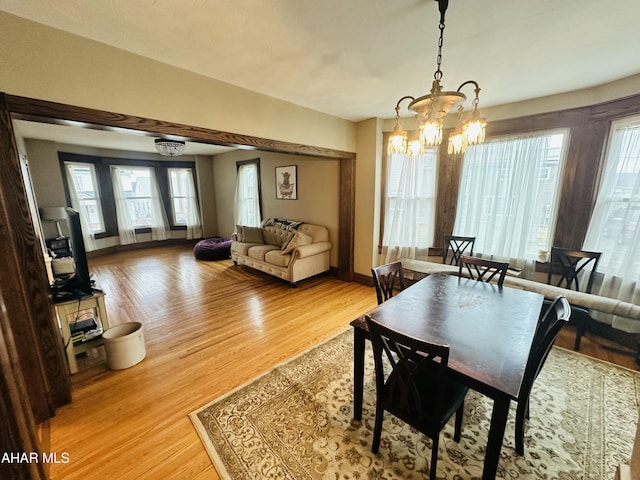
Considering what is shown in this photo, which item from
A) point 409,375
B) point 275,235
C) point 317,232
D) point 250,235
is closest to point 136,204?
point 250,235

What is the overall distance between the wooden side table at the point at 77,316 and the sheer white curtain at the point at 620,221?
16.4 ft

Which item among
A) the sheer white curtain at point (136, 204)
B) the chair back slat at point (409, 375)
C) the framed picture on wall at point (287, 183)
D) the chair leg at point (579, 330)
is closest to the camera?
the chair back slat at point (409, 375)

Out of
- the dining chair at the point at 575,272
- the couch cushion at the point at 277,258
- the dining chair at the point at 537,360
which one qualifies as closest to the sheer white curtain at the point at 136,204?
the couch cushion at the point at 277,258

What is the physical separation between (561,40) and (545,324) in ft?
6.63

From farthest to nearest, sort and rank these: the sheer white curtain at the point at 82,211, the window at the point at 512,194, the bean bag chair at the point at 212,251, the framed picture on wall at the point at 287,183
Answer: the bean bag chair at the point at 212,251
the sheer white curtain at the point at 82,211
the framed picture on wall at the point at 287,183
the window at the point at 512,194

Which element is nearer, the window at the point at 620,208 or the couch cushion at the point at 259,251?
the window at the point at 620,208

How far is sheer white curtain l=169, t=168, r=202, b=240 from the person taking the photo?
7180 millimetres

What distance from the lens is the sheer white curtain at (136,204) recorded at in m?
6.29

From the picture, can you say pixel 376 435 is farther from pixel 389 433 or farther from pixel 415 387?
pixel 415 387

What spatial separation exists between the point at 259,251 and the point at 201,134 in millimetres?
2479

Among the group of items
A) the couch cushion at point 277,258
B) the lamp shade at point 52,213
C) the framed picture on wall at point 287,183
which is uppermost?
the framed picture on wall at point 287,183

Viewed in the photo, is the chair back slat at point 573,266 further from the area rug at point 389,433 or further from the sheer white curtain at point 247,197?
the sheer white curtain at point 247,197

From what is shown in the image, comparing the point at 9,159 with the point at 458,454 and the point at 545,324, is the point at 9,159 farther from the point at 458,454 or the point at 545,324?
the point at 545,324

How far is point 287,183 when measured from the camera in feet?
17.0
